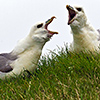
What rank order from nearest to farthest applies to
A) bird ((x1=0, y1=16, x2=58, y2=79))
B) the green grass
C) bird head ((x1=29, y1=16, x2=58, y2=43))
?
the green grass → bird ((x1=0, y1=16, x2=58, y2=79)) → bird head ((x1=29, y1=16, x2=58, y2=43))

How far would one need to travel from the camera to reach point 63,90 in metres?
3.81

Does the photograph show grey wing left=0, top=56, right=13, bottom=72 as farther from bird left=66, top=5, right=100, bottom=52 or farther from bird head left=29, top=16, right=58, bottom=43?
bird left=66, top=5, right=100, bottom=52

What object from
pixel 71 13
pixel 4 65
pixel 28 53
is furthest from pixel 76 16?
pixel 4 65

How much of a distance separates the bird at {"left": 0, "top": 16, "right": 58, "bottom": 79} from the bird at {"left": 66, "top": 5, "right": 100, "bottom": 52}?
1.63 ft

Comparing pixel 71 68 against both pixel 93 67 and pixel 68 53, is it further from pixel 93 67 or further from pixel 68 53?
pixel 68 53

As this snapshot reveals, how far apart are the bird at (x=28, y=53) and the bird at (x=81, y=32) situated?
496mm

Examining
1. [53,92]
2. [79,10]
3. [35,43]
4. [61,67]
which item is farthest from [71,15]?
[53,92]

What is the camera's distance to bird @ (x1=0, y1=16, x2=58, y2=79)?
555cm

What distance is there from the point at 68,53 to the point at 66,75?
1848 millimetres

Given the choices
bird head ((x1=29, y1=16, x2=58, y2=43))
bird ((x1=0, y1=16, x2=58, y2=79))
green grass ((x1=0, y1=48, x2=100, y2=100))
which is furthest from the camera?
bird head ((x1=29, y1=16, x2=58, y2=43))

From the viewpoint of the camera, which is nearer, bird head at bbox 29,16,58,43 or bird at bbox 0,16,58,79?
bird at bbox 0,16,58,79

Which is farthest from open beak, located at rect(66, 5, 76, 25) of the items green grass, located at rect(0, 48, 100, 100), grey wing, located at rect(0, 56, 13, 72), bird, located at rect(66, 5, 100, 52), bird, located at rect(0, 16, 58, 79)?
grey wing, located at rect(0, 56, 13, 72)

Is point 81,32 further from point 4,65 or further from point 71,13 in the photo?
point 4,65

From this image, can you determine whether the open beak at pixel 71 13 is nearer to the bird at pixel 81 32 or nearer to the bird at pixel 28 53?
the bird at pixel 81 32
